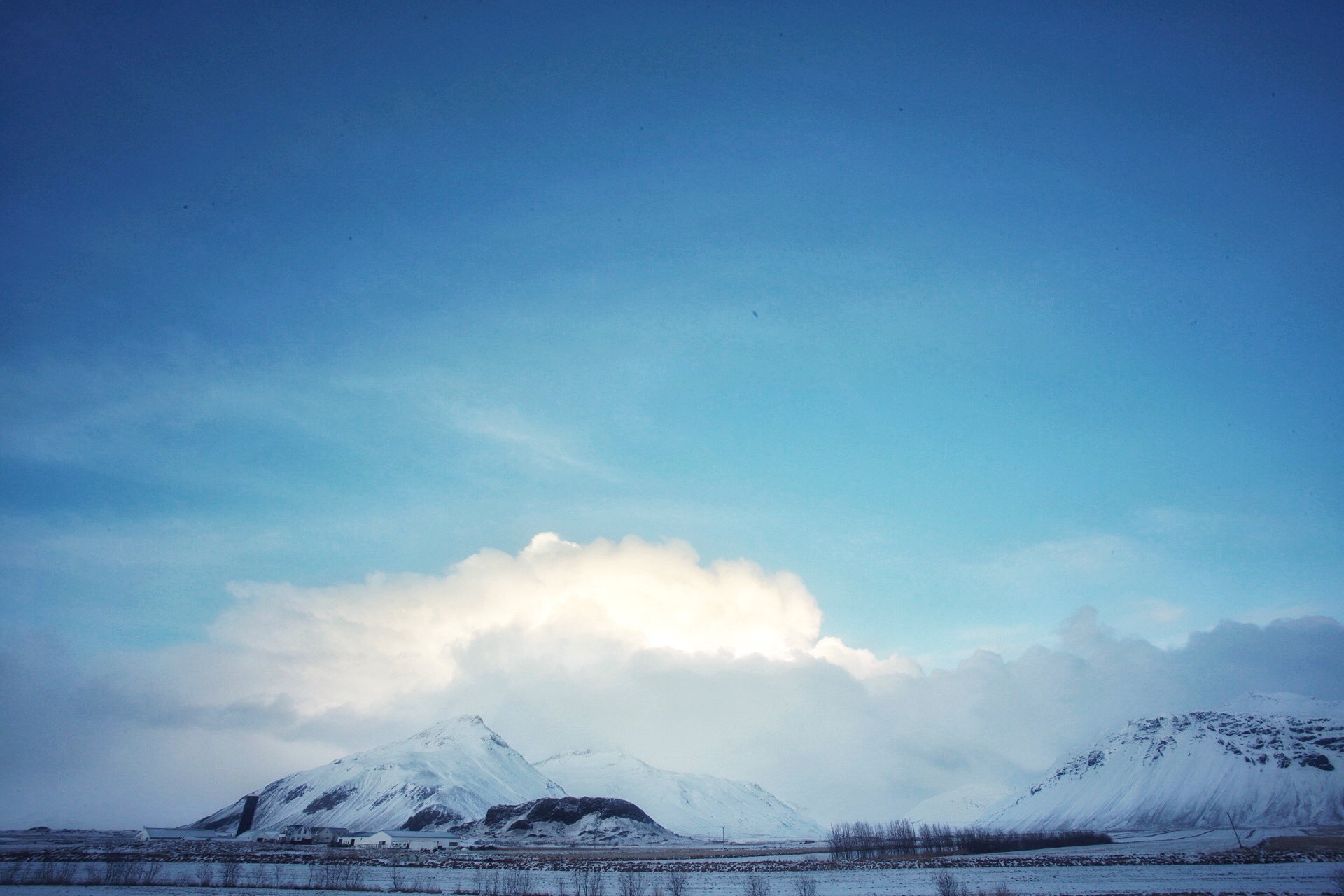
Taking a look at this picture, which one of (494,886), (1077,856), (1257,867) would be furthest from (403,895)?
(1077,856)

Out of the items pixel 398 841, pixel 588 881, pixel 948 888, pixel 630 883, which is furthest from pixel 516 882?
pixel 398 841

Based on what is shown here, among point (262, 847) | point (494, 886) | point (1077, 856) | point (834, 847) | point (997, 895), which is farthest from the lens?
point (262, 847)

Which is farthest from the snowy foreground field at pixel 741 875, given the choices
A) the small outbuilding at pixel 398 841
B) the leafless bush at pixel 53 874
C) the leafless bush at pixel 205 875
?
→ the small outbuilding at pixel 398 841

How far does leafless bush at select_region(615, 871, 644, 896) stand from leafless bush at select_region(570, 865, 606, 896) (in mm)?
1645

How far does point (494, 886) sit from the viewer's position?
77000 millimetres

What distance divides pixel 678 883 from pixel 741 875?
90.0 feet

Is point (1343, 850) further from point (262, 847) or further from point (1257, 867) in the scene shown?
point (262, 847)

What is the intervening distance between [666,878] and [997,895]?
44866 millimetres

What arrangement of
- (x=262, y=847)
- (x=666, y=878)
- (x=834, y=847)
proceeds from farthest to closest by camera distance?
(x=262, y=847) < (x=834, y=847) < (x=666, y=878)

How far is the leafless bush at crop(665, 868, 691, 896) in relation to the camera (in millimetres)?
64950

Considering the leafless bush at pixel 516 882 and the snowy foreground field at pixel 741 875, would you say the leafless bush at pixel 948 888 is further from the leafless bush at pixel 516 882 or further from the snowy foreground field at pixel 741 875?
the leafless bush at pixel 516 882

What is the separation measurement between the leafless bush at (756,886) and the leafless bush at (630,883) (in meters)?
10.2

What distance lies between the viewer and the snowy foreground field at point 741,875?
65.1 m

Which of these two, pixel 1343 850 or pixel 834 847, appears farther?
pixel 834 847
